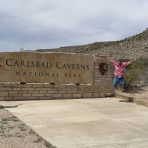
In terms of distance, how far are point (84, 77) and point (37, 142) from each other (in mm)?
6267

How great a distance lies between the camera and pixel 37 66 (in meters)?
11.7

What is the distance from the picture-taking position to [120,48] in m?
26.7

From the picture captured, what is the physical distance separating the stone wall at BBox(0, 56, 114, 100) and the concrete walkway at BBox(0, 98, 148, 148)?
0.51m

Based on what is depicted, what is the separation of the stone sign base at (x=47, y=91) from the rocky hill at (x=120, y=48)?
987 cm

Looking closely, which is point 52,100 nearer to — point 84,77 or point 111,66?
point 84,77

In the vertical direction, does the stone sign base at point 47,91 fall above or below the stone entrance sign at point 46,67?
below

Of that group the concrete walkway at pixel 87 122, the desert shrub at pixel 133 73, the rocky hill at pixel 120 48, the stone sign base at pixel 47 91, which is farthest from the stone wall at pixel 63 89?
the rocky hill at pixel 120 48

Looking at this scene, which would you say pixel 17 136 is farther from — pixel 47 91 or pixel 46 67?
pixel 46 67

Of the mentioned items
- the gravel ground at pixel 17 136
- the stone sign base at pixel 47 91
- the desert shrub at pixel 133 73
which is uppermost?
the desert shrub at pixel 133 73

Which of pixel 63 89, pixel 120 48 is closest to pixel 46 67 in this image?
pixel 63 89

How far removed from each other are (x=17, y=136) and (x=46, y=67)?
5422mm

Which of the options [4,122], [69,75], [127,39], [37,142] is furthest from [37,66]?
[127,39]

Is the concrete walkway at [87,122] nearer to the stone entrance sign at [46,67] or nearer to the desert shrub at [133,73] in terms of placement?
the stone entrance sign at [46,67]

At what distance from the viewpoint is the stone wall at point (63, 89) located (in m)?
11.2
